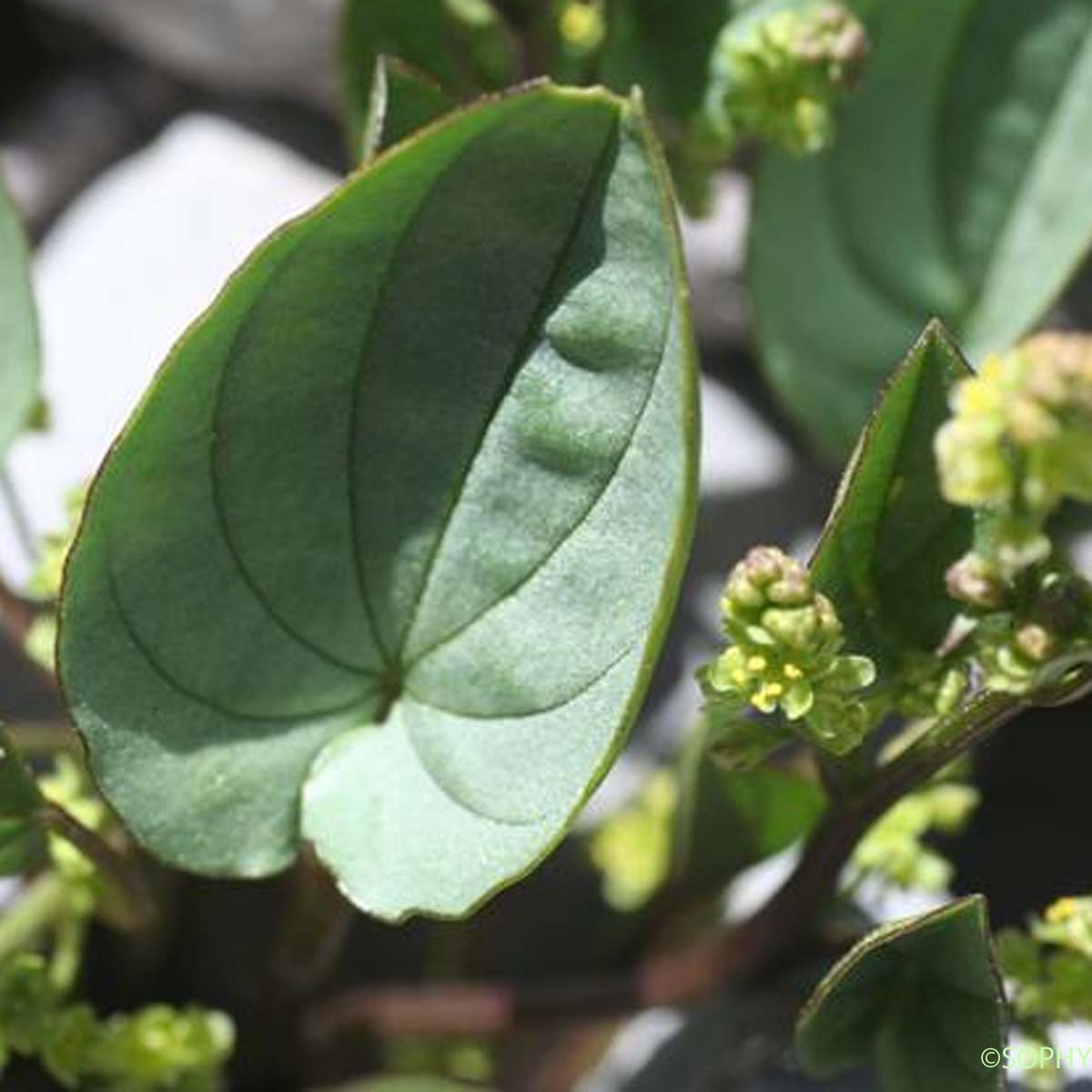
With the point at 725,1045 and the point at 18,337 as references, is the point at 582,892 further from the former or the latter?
the point at 18,337

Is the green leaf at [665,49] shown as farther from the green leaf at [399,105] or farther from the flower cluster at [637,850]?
the flower cluster at [637,850]

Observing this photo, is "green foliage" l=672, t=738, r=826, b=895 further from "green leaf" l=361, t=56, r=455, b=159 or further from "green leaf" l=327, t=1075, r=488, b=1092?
"green leaf" l=361, t=56, r=455, b=159

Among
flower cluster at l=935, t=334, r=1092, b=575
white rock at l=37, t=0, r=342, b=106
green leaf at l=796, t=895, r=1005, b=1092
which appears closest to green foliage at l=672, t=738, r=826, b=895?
green leaf at l=796, t=895, r=1005, b=1092

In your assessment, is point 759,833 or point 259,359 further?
point 759,833

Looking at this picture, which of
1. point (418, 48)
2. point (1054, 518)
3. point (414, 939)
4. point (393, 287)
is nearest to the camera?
point (393, 287)

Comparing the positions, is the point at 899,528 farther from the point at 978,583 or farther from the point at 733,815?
the point at 733,815

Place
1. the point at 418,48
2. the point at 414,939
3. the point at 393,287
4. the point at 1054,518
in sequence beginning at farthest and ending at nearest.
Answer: the point at 414,939 → the point at 418,48 → the point at 1054,518 → the point at 393,287

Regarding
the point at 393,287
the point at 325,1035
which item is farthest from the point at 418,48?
the point at 325,1035

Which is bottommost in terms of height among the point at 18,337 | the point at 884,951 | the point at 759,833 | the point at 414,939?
the point at 414,939
